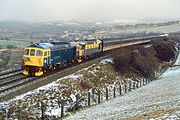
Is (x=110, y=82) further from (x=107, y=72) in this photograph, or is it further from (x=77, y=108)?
(x=77, y=108)

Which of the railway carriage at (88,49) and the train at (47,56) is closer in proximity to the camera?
the train at (47,56)

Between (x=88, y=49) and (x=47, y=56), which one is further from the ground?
(x=47, y=56)

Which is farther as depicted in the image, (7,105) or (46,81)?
(46,81)

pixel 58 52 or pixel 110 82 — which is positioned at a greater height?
pixel 58 52

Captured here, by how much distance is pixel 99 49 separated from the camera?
67250 mm

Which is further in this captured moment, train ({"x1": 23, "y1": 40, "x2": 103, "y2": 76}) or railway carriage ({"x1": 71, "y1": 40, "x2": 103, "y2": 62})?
railway carriage ({"x1": 71, "y1": 40, "x2": 103, "y2": 62})

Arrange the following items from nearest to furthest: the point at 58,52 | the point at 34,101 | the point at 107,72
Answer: the point at 34,101 → the point at 58,52 → the point at 107,72

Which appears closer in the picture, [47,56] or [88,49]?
[47,56]

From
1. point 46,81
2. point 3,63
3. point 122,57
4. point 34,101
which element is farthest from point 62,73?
point 122,57

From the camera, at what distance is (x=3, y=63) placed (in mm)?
53312

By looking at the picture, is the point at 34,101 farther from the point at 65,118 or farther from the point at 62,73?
the point at 62,73

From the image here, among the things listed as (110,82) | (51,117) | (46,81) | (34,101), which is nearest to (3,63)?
(110,82)

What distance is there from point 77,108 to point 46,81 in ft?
28.2

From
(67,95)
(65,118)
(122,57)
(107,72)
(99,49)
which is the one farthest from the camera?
(99,49)
